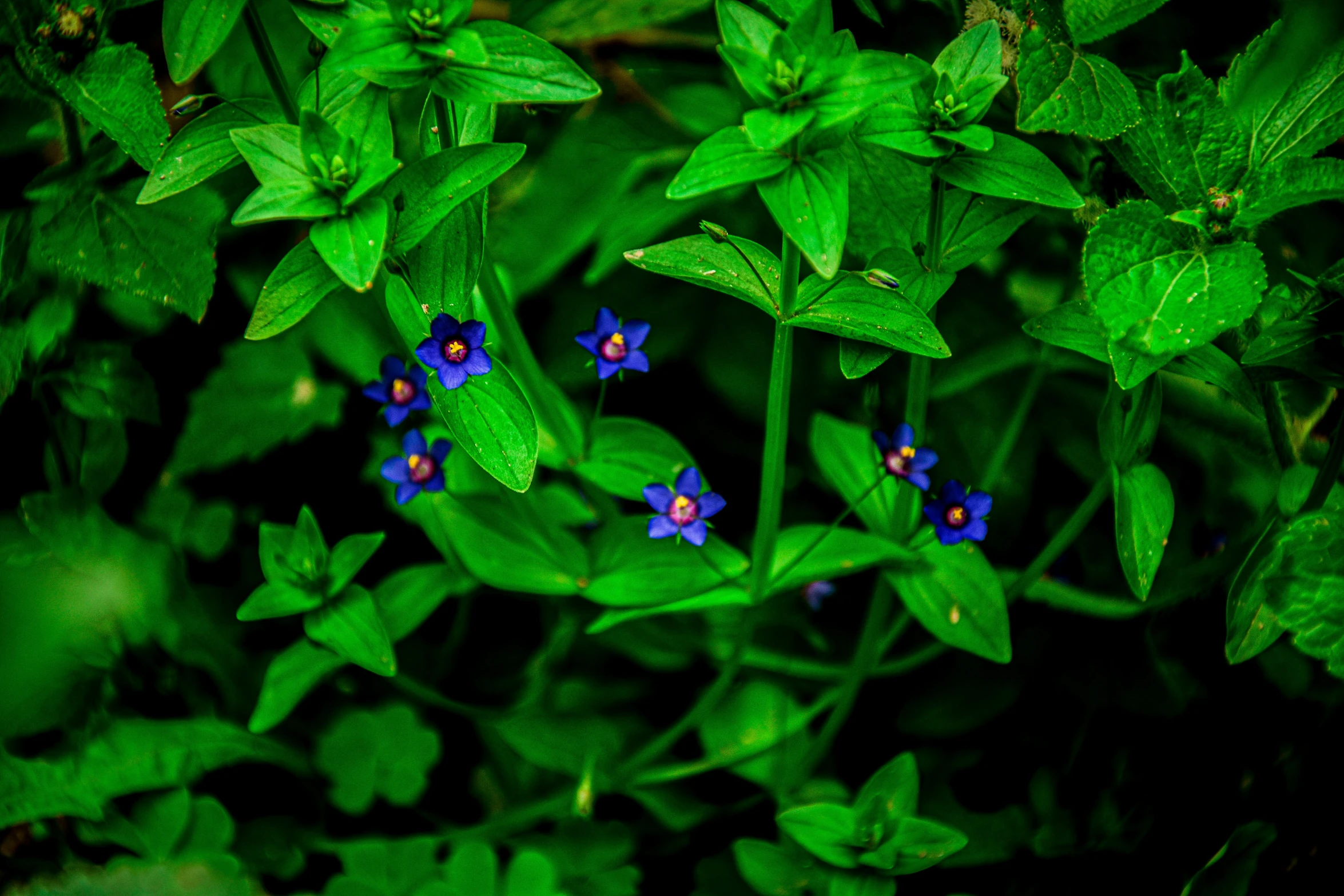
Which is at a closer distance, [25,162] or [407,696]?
[407,696]

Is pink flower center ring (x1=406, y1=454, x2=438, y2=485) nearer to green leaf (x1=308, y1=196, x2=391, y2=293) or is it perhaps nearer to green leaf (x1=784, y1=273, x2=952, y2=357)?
green leaf (x1=308, y1=196, x2=391, y2=293)

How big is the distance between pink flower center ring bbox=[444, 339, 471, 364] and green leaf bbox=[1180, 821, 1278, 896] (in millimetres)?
1854

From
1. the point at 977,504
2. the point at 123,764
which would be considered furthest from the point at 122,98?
the point at 977,504

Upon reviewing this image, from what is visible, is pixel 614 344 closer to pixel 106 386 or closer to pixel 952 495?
pixel 952 495

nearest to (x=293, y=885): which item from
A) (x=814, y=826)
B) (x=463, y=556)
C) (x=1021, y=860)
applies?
(x=463, y=556)

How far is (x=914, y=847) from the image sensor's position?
1.90 m

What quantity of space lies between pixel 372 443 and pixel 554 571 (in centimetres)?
96

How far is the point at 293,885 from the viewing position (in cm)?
238

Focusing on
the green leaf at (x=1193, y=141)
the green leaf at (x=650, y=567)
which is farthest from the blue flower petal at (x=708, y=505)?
the green leaf at (x=1193, y=141)

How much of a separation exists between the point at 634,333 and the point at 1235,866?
174 cm

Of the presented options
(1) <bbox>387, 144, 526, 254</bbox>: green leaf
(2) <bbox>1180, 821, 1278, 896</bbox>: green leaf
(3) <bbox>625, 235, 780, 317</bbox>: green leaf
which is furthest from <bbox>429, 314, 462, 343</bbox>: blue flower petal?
(2) <bbox>1180, 821, 1278, 896</bbox>: green leaf

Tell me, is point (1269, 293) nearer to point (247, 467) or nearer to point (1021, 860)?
point (1021, 860)

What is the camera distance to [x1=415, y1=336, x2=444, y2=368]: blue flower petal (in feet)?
5.25

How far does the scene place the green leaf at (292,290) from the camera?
1508mm
